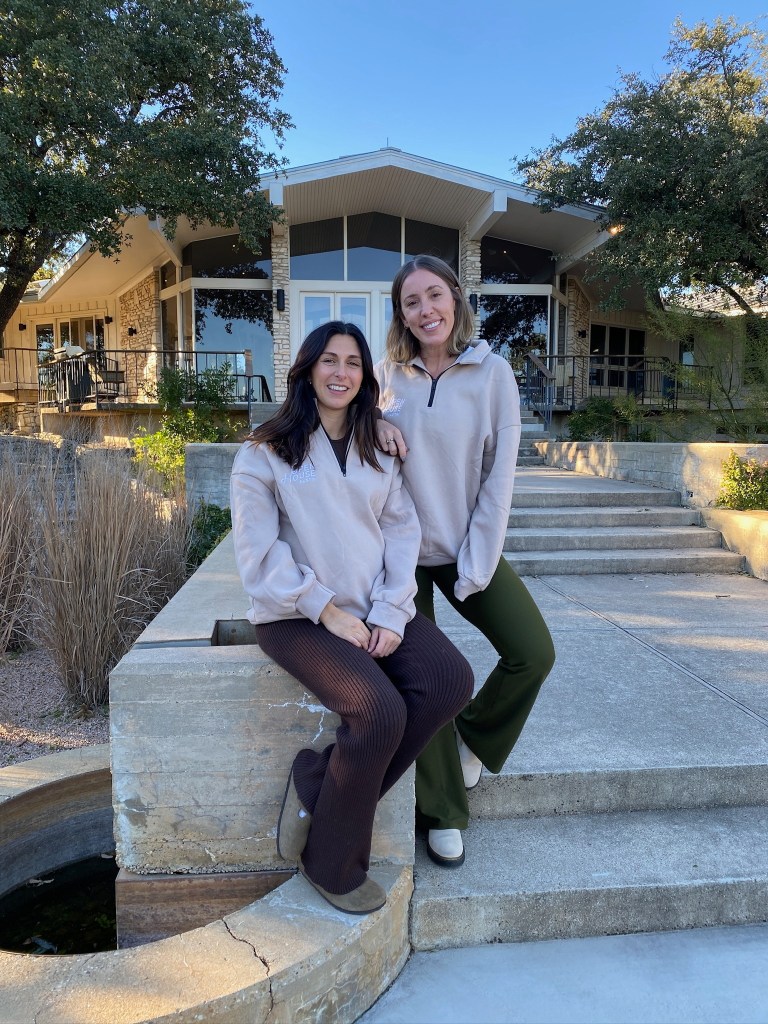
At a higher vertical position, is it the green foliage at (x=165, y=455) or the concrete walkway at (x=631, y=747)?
the green foliage at (x=165, y=455)

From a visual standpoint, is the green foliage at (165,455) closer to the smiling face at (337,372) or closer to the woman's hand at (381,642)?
the smiling face at (337,372)

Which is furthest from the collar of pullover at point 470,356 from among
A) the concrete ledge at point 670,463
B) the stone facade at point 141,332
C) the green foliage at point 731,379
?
the stone facade at point 141,332

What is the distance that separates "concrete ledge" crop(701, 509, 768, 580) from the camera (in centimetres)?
501

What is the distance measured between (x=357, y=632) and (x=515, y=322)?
1486 cm

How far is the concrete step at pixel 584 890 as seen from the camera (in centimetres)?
187

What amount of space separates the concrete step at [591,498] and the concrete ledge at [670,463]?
0.18 m

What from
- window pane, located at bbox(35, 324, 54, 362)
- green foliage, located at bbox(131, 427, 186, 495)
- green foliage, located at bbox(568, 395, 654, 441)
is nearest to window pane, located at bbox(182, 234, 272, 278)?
green foliage, located at bbox(131, 427, 186, 495)

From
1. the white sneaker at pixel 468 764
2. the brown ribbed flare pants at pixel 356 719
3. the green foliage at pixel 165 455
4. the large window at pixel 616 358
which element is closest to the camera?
the brown ribbed flare pants at pixel 356 719

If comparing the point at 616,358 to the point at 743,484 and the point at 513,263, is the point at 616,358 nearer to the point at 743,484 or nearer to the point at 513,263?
the point at 513,263

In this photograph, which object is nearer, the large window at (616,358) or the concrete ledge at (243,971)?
the concrete ledge at (243,971)

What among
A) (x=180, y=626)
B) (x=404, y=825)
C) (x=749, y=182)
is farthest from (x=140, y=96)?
(x=404, y=825)

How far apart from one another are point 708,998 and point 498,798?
75 centimetres

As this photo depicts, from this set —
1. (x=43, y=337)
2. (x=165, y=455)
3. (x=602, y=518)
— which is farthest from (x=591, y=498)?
(x=43, y=337)

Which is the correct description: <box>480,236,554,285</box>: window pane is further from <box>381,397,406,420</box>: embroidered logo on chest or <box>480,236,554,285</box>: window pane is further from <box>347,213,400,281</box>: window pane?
<box>381,397,406,420</box>: embroidered logo on chest
